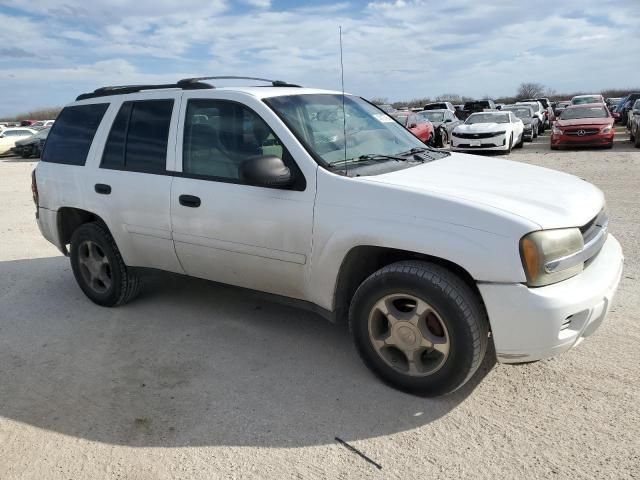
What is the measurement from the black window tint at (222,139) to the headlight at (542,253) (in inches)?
64.1

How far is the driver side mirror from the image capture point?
10.5 ft

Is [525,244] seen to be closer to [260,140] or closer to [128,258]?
[260,140]

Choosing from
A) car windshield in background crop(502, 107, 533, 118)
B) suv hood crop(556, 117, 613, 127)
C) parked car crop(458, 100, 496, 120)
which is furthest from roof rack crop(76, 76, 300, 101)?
parked car crop(458, 100, 496, 120)

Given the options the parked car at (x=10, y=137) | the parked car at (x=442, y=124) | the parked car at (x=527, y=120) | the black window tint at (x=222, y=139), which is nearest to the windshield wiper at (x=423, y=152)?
the black window tint at (x=222, y=139)

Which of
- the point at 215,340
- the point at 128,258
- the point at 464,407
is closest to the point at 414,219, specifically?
the point at 464,407

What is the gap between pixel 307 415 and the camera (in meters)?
3.01

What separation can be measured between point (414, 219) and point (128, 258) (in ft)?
8.55

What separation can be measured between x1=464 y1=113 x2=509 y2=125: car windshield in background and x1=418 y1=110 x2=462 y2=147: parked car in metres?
1.84

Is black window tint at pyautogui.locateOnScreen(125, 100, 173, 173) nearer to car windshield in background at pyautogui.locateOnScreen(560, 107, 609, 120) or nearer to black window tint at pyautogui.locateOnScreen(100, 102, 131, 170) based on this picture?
black window tint at pyautogui.locateOnScreen(100, 102, 131, 170)

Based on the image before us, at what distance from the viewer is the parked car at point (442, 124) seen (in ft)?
66.4

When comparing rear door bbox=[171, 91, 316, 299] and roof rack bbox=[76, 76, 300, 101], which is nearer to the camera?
rear door bbox=[171, 91, 316, 299]

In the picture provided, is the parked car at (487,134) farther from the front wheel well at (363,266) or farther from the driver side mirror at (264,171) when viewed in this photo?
the driver side mirror at (264,171)

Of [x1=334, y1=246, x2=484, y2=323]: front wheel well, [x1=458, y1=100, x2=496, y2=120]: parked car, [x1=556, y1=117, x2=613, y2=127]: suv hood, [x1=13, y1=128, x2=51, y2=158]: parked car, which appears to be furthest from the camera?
[x1=458, y1=100, x2=496, y2=120]: parked car

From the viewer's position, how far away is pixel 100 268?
4.75 meters
